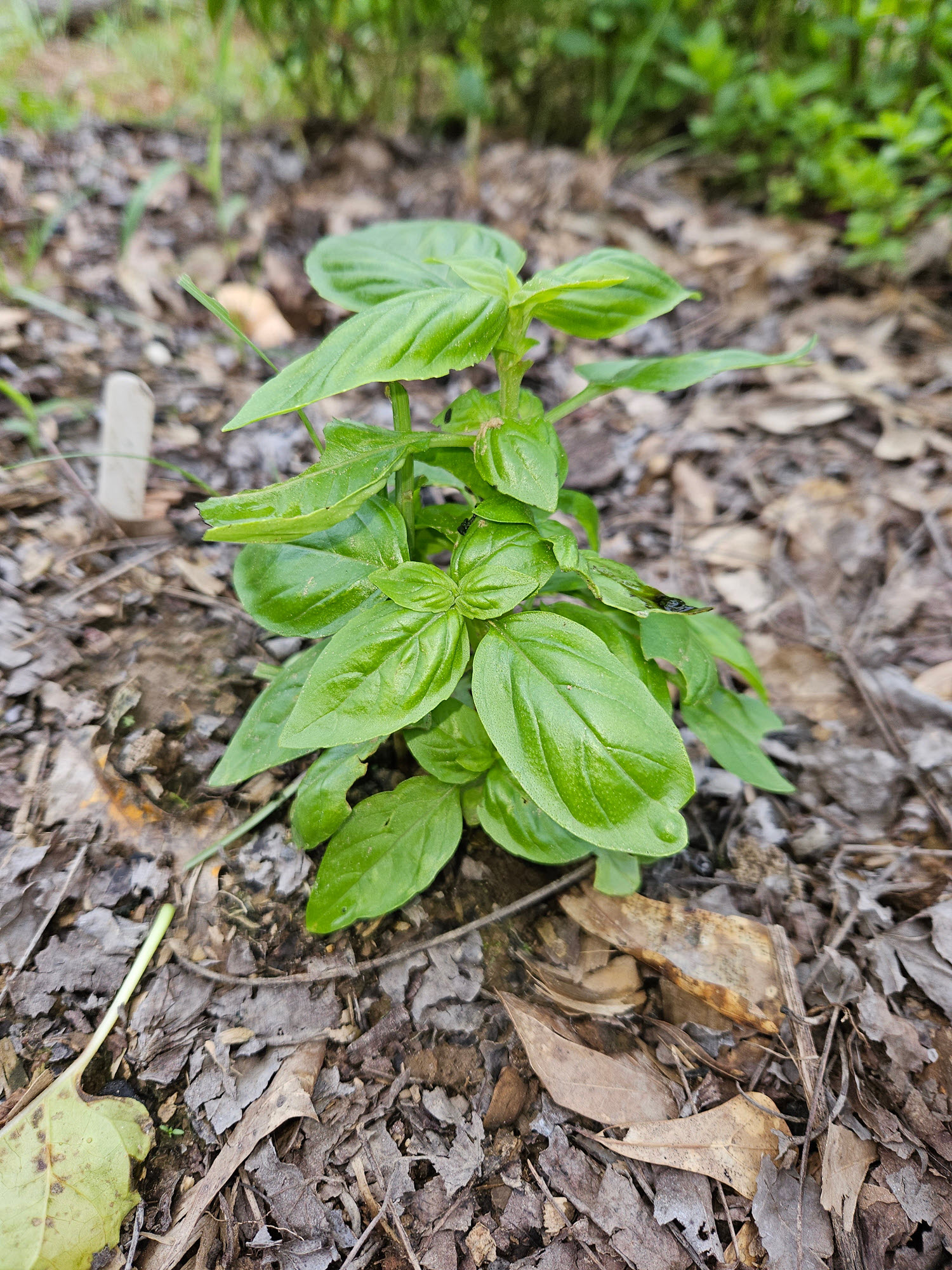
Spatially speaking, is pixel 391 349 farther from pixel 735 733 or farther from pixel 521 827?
pixel 735 733

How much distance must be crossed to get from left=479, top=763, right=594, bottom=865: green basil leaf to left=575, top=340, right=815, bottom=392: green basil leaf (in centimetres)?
83

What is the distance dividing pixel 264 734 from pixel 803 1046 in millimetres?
1207

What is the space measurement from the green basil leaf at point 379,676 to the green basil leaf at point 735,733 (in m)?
0.55

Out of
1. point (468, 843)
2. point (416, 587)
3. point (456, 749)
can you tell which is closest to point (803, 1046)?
point (468, 843)

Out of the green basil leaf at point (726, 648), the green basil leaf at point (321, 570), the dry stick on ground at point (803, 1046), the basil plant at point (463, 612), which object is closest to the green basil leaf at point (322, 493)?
the basil plant at point (463, 612)

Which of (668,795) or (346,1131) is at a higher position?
(668,795)

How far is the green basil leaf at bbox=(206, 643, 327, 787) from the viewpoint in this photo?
1441 mm

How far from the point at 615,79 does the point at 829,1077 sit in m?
4.37

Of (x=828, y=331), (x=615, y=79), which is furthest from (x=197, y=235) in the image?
(x=828, y=331)

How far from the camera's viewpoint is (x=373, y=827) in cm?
152

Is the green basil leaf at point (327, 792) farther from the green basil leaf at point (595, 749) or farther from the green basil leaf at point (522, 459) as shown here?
the green basil leaf at point (522, 459)

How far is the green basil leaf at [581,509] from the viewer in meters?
1.58

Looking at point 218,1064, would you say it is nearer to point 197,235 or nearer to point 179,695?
point 179,695

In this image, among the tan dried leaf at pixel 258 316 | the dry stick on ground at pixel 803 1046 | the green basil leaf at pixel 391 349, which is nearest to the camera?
the green basil leaf at pixel 391 349
